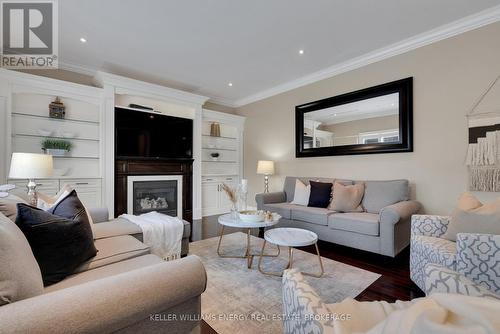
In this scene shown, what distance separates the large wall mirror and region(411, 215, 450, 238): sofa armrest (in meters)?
1.28

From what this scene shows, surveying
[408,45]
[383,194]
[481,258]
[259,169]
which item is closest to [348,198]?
[383,194]

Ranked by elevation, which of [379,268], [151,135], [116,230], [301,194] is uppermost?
[151,135]

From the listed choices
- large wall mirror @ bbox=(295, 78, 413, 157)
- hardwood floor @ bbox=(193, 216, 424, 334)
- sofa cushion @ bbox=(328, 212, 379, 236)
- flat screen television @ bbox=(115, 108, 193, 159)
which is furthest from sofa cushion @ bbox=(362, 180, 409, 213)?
flat screen television @ bbox=(115, 108, 193, 159)

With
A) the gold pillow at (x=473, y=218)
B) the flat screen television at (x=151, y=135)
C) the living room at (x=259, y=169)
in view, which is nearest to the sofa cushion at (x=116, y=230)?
the living room at (x=259, y=169)

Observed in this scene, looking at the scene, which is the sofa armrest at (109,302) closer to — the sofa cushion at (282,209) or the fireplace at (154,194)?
the sofa cushion at (282,209)

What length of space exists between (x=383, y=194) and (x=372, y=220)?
0.58m

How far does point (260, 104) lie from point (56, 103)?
3609 mm

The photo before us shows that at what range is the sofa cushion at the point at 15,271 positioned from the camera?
0.75 meters

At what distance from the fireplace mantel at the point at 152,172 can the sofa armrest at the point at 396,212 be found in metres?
3.33

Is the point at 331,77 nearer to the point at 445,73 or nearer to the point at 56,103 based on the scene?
the point at 445,73

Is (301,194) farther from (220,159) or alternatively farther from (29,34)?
(29,34)

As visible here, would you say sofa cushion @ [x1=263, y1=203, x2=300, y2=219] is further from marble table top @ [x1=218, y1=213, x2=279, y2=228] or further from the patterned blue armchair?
the patterned blue armchair

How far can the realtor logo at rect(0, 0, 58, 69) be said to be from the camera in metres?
2.38

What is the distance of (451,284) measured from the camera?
3.02ft
